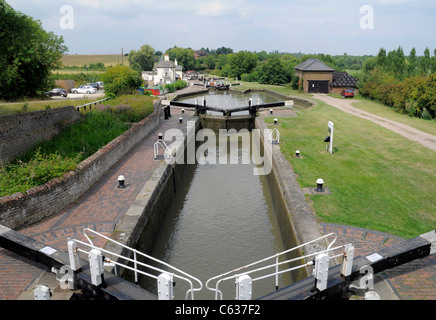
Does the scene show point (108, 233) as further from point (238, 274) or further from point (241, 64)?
point (241, 64)

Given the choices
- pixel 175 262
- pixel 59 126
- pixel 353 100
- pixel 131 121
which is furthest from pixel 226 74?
pixel 175 262

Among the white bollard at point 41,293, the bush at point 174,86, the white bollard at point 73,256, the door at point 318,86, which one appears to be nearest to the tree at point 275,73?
the bush at point 174,86

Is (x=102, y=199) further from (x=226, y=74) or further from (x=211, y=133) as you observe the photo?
(x=226, y=74)

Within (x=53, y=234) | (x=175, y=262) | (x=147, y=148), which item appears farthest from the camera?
(x=147, y=148)

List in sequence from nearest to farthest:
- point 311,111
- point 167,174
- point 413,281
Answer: point 413,281, point 167,174, point 311,111

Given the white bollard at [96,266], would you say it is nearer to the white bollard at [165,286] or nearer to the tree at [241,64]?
the white bollard at [165,286]

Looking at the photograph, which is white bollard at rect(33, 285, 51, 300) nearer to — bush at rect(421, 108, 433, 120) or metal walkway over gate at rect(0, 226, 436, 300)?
metal walkway over gate at rect(0, 226, 436, 300)
